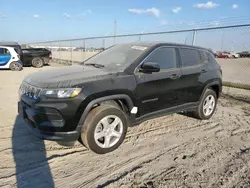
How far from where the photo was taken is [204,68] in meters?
5.25

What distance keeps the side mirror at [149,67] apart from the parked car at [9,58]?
13744mm

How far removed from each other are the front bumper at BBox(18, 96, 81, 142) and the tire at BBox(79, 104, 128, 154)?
0.58ft

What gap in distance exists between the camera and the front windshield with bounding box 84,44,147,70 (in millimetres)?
4188

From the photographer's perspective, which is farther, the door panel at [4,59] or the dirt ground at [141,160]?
the door panel at [4,59]

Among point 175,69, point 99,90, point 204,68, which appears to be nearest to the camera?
point 99,90

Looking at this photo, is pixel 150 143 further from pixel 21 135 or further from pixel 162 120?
pixel 21 135

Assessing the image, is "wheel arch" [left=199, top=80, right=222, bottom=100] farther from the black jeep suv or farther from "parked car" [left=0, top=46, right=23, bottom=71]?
"parked car" [left=0, top=46, right=23, bottom=71]

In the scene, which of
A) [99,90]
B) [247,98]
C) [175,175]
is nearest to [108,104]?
[99,90]

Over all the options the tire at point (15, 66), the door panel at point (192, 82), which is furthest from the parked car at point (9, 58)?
the door panel at point (192, 82)

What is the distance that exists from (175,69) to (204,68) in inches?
40.4

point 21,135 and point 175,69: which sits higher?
point 175,69

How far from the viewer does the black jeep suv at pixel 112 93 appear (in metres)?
3.33

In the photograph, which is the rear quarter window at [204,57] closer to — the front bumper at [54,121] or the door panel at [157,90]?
the door panel at [157,90]

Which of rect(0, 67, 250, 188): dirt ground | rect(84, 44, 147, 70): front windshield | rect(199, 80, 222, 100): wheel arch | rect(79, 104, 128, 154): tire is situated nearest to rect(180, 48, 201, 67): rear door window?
rect(199, 80, 222, 100): wheel arch
